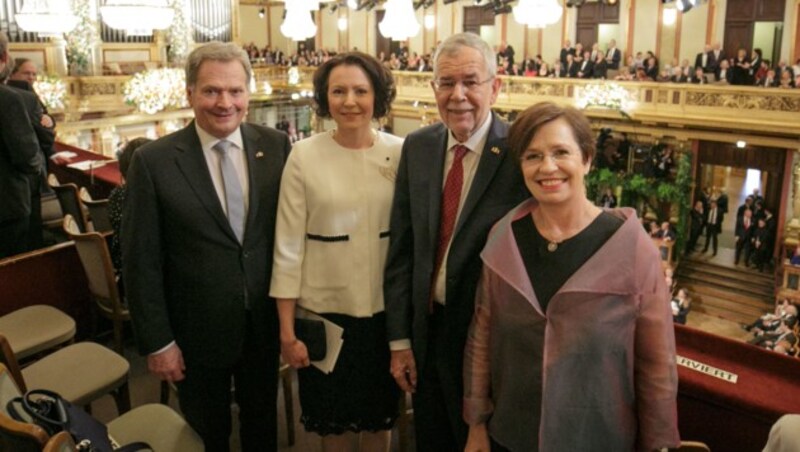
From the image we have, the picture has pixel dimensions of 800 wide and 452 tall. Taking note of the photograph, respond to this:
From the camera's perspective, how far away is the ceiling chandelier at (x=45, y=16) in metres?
7.82

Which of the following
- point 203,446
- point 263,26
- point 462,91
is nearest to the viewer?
point 462,91

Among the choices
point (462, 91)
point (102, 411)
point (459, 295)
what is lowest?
point (102, 411)

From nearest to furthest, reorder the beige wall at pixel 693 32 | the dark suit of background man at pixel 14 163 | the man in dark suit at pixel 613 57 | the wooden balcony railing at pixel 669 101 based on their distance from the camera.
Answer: the dark suit of background man at pixel 14 163, the wooden balcony railing at pixel 669 101, the beige wall at pixel 693 32, the man in dark suit at pixel 613 57

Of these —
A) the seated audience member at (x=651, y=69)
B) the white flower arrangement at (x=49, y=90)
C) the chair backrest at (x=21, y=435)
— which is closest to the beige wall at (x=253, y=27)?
the white flower arrangement at (x=49, y=90)

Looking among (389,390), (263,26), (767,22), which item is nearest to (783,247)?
(767,22)

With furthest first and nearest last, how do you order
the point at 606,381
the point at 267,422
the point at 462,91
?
the point at 267,422, the point at 462,91, the point at 606,381

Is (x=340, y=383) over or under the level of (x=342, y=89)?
under

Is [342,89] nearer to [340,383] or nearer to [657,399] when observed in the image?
[340,383]

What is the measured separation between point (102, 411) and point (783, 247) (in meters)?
14.3

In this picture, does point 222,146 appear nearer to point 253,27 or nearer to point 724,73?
point 724,73

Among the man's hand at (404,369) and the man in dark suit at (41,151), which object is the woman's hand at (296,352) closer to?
the man's hand at (404,369)

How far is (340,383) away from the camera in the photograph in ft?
7.75

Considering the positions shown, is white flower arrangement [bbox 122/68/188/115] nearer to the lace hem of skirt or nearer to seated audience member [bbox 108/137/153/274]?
seated audience member [bbox 108/137/153/274]

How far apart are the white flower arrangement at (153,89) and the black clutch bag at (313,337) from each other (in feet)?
31.5
